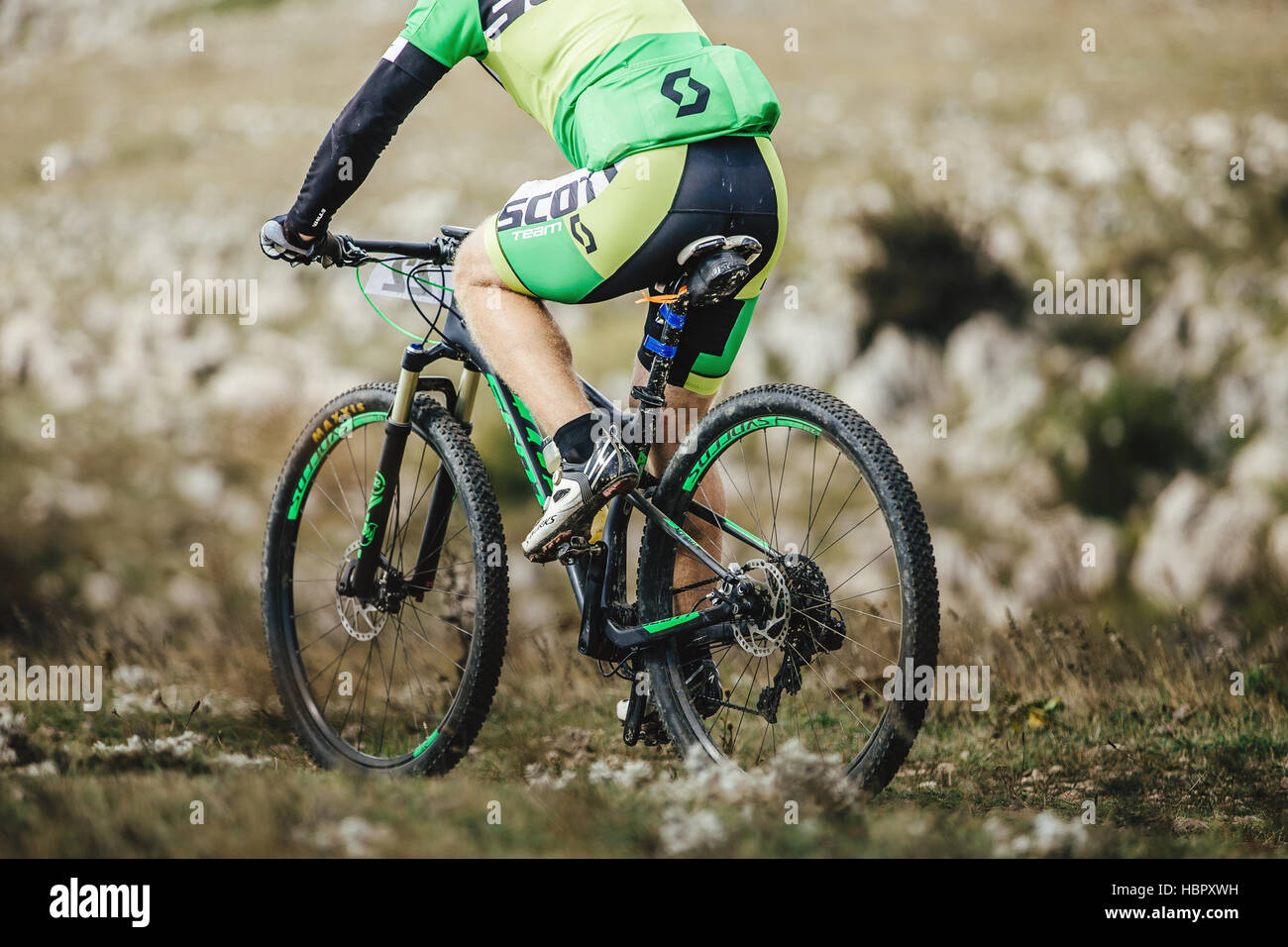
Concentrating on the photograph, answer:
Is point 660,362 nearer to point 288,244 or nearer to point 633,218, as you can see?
point 633,218

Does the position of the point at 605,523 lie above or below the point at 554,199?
below

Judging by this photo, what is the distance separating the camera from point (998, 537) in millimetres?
11609

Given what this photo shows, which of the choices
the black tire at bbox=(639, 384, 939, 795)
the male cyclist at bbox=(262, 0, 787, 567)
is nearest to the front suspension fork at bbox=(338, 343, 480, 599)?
the male cyclist at bbox=(262, 0, 787, 567)

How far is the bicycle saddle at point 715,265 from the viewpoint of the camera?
3.29m

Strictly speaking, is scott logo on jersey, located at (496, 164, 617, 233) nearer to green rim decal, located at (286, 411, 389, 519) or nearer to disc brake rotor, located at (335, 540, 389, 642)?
green rim decal, located at (286, 411, 389, 519)

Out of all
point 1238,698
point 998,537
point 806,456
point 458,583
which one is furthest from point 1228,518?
point 458,583

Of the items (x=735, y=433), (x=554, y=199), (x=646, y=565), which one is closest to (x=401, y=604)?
(x=646, y=565)

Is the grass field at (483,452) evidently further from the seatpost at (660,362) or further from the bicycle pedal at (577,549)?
the seatpost at (660,362)

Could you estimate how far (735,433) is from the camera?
3.41m

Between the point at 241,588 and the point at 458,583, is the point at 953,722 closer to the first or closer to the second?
the point at 458,583

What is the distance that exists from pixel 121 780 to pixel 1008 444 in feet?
34.5

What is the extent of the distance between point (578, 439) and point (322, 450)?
1308 millimetres

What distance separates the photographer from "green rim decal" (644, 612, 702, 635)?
11.3ft

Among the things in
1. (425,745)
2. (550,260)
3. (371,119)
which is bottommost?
(425,745)
